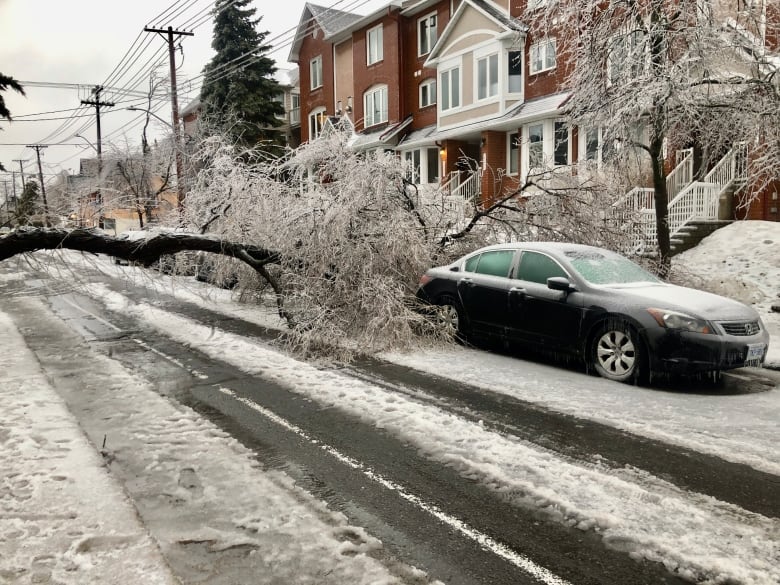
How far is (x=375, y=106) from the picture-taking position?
34.5m

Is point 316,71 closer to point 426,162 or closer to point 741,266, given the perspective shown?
point 426,162

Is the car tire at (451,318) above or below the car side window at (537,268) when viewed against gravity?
below

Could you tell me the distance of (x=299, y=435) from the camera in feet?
18.5

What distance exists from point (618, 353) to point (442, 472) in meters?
→ 3.84

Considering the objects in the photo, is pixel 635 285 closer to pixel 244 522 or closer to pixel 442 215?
pixel 442 215

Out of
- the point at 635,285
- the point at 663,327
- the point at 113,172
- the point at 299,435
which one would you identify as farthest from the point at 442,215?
the point at 113,172

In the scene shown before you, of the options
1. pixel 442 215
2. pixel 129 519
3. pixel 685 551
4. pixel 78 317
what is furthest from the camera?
pixel 78 317

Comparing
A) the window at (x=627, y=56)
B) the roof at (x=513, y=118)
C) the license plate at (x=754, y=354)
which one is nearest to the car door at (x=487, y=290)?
the license plate at (x=754, y=354)

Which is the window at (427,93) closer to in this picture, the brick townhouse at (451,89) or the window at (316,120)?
the brick townhouse at (451,89)

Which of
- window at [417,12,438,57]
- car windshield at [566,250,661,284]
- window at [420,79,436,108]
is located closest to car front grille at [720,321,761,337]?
car windshield at [566,250,661,284]

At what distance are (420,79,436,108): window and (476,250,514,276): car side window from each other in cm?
2347

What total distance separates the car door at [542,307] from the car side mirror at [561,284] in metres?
0.06

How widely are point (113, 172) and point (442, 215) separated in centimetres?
3286

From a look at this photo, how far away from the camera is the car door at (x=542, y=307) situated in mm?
8133
